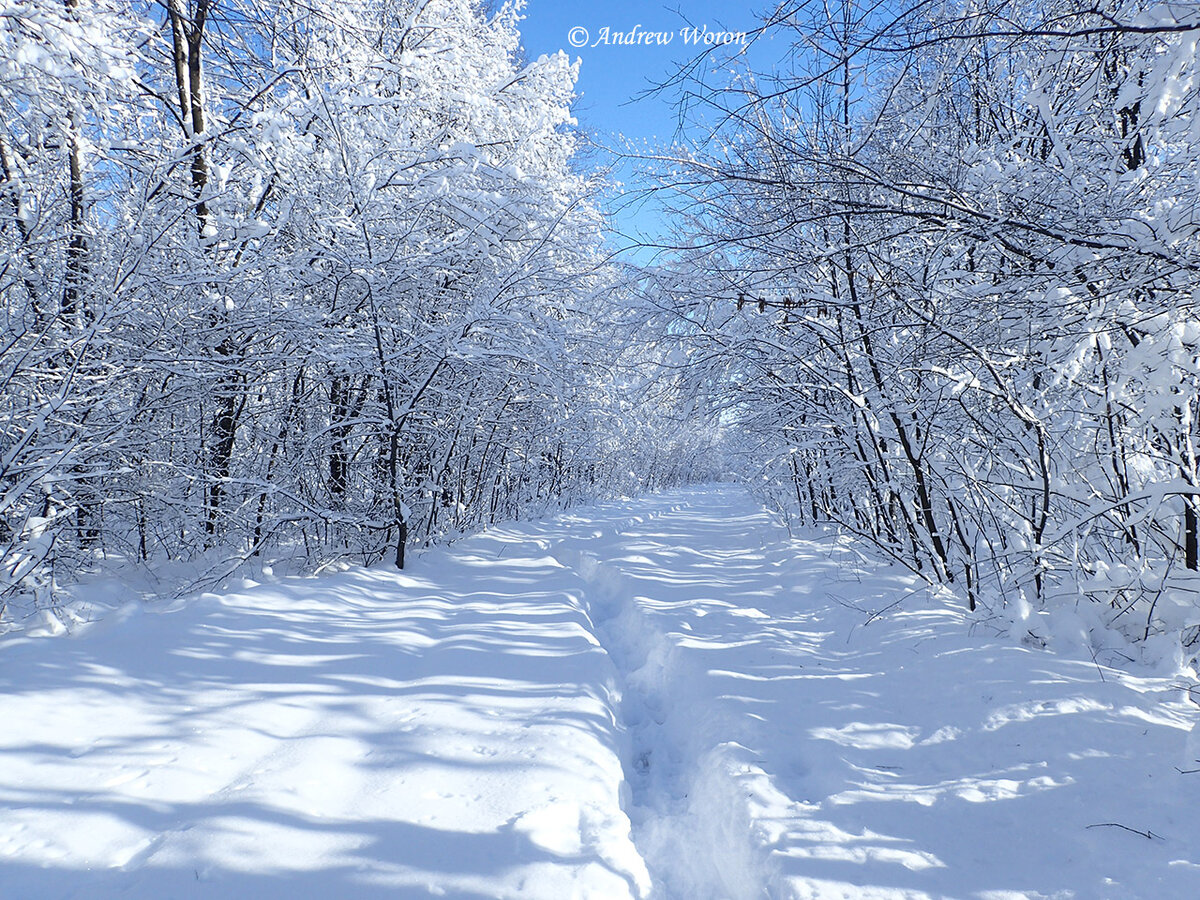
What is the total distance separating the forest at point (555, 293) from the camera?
2486 mm

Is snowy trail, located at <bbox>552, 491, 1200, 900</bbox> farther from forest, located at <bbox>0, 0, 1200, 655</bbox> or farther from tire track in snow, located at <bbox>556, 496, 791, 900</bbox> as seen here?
forest, located at <bbox>0, 0, 1200, 655</bbox>

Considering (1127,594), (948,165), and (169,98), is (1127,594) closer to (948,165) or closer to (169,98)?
(948,165)

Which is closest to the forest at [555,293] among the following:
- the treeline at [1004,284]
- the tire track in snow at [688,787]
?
the treeline at [1004,284]

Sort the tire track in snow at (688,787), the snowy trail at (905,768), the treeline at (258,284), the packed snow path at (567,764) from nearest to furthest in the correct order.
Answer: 1. the packed snow path at (567,764)
2. the snowy trail at (905,768)
3. the tire track in snow at (688,787)
4. the treeline at (258,284)

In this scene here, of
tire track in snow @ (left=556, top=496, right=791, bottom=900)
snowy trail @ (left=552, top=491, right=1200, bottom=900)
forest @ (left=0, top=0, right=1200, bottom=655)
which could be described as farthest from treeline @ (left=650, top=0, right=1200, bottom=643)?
tire track in snow @ (left=556, top=496, right=791, bottom=900)

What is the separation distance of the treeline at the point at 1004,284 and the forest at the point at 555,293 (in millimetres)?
35

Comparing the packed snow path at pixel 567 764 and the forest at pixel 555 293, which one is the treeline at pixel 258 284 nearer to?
the forest at pixel 555 293

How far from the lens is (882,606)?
4.45 metres

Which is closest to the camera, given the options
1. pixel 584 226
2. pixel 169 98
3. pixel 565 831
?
pixel 565 831

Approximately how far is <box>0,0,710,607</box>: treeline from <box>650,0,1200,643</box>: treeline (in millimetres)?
2144

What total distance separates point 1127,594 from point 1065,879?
7.32ft

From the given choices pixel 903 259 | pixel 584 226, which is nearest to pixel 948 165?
pixel 903 259

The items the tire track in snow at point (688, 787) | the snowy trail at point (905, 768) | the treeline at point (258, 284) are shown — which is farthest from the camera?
the treeline at point (258, 284)

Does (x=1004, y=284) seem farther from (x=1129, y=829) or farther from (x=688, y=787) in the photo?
(x=688, y=787)
